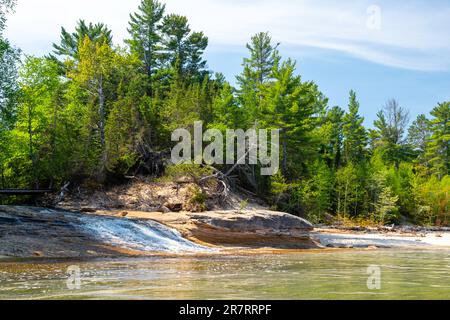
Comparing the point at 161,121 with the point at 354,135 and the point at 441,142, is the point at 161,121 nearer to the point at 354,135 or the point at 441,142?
the point at 354,135

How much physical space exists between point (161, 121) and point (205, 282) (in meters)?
27.9

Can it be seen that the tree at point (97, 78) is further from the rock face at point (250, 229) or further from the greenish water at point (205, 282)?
the greenish water at point (205, 282)

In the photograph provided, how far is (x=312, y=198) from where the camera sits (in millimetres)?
40562

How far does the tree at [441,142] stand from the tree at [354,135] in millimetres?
12550

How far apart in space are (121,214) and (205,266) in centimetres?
1317

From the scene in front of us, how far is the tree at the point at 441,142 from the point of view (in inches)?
2790

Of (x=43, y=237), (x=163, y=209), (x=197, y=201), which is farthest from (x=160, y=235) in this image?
(x=197, y=201)

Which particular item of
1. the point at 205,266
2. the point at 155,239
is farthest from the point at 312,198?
the point at 205,266

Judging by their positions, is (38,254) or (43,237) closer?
(38,254)

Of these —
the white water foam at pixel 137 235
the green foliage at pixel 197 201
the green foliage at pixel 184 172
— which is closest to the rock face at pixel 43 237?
the white water foam at pixel 137 235

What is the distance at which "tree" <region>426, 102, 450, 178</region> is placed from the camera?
70.9 metres

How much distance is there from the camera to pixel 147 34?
55969 millimetres
